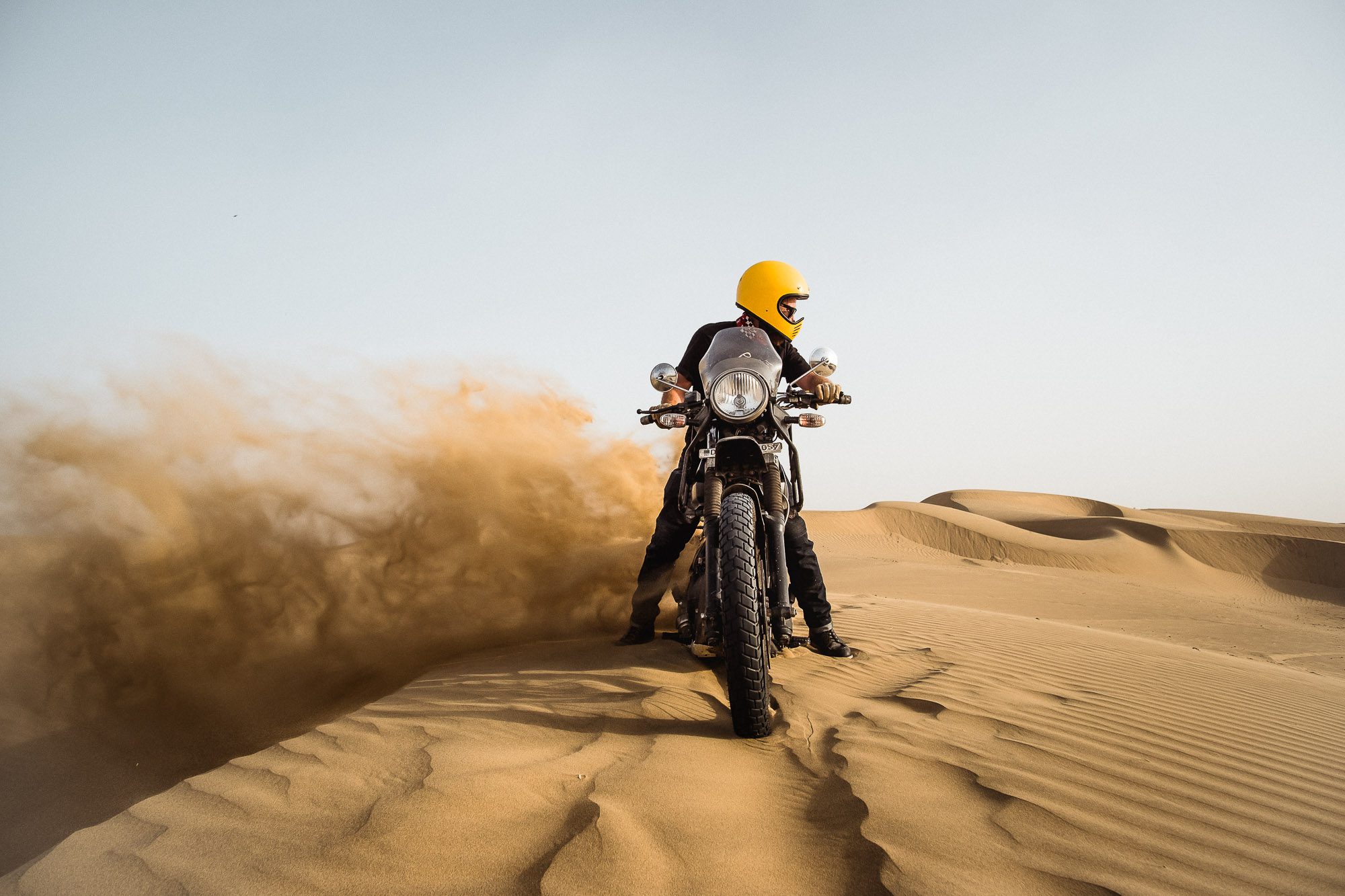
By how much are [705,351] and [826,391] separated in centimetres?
90

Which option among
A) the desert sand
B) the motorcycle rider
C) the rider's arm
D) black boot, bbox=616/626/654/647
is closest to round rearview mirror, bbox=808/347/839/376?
the motorcycle rider

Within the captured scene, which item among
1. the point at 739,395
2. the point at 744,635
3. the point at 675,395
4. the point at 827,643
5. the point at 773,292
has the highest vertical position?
the point at 773,292

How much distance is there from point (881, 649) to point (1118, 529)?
21.0 meters

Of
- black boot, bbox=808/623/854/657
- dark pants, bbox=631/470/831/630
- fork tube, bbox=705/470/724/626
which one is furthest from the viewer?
black boot, bbox=808/623/854/657

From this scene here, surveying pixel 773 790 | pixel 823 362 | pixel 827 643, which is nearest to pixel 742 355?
pixel 823 362

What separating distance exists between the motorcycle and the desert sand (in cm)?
32

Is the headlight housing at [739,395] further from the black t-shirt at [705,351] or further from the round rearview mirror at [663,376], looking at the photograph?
the black t-shirt at [705,351]

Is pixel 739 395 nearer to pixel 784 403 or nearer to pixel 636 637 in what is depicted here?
pixel 784 403

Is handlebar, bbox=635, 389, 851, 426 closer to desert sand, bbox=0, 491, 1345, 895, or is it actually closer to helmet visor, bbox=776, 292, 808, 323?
helmet visor, bbox=776, 292, 808, 323

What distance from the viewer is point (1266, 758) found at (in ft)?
10.2

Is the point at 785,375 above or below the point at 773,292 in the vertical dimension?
below

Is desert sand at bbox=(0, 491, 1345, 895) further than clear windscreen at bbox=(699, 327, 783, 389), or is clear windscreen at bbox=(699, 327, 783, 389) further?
clear windscreen at bbox=(699, 327, 783, 389)

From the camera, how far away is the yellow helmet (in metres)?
4.41

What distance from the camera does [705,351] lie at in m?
4.52
